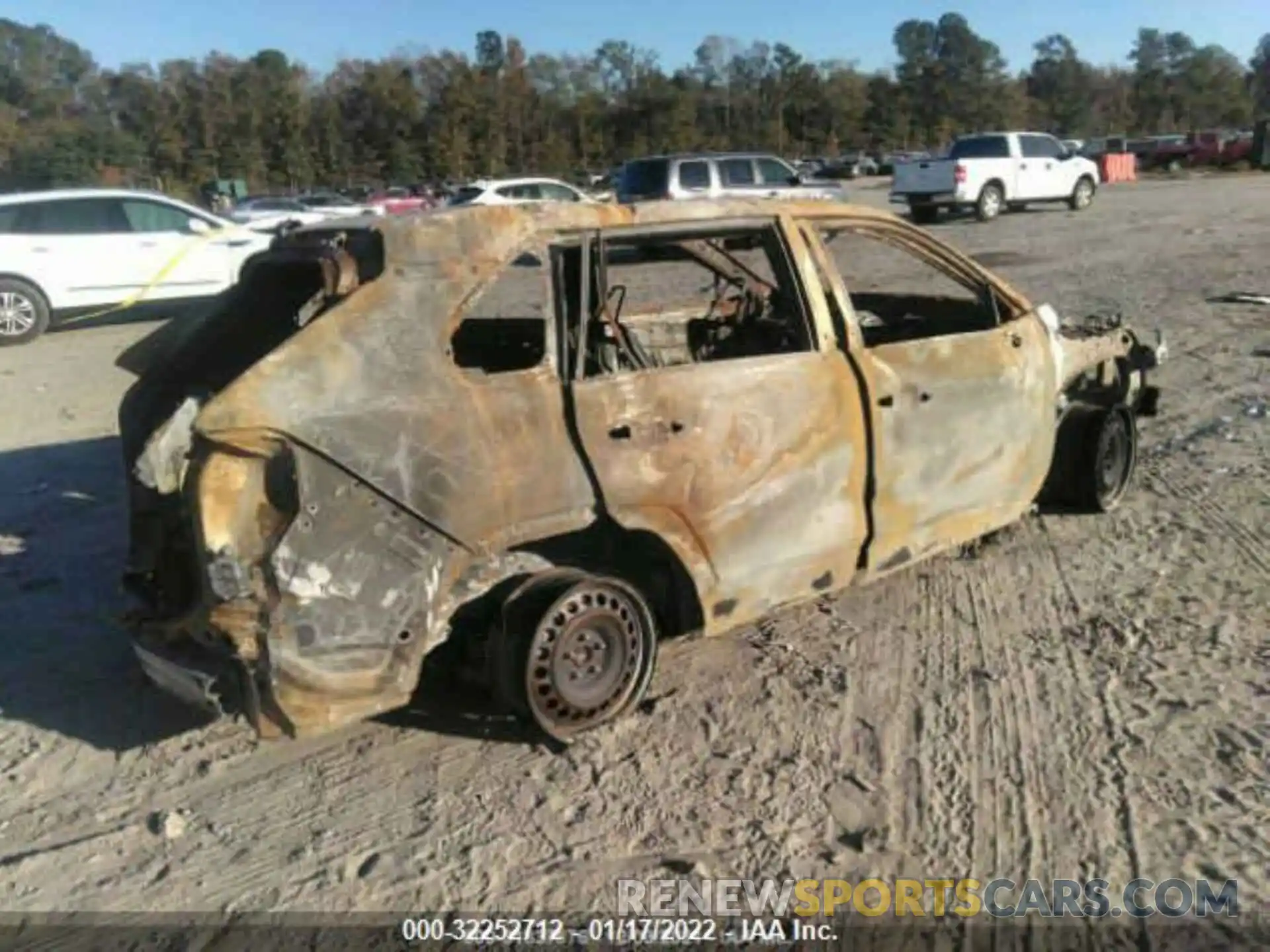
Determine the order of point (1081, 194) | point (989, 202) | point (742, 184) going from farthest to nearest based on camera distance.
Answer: point (1081, 194) < point (989, 202) < point (742, 184)

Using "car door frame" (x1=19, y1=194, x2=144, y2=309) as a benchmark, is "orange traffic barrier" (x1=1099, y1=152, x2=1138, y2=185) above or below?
above

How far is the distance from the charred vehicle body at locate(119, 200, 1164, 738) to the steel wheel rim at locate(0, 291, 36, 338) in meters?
10.5

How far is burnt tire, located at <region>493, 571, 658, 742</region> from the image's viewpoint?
11.6 feet

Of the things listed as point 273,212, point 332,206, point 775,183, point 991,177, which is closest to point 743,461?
point 775,183

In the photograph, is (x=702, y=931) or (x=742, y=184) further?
(x=742, y=184)

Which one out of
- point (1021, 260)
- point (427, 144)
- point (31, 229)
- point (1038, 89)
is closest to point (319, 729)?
point (31, 229)

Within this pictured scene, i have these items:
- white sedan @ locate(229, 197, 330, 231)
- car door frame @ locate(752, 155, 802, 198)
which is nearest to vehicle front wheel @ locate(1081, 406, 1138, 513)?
car door frame @ locate(752, 155, 802, 198)

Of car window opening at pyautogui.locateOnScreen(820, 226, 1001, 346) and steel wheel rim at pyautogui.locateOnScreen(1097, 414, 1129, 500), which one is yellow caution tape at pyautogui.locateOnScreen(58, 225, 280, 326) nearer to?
car window opening at pyautogui.locateOnScreen(820, 226, 1001, 346)

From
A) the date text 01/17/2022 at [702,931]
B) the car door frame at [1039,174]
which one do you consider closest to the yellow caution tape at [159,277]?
the date text 01/17/2022 at [702,931]

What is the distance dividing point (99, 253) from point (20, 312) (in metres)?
1.14

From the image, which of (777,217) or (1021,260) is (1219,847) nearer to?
(777,217)

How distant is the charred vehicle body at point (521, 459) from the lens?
3.18 metres

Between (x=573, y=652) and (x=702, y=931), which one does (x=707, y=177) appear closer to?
(x=573, y=652)

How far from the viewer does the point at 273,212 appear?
1091 inches
